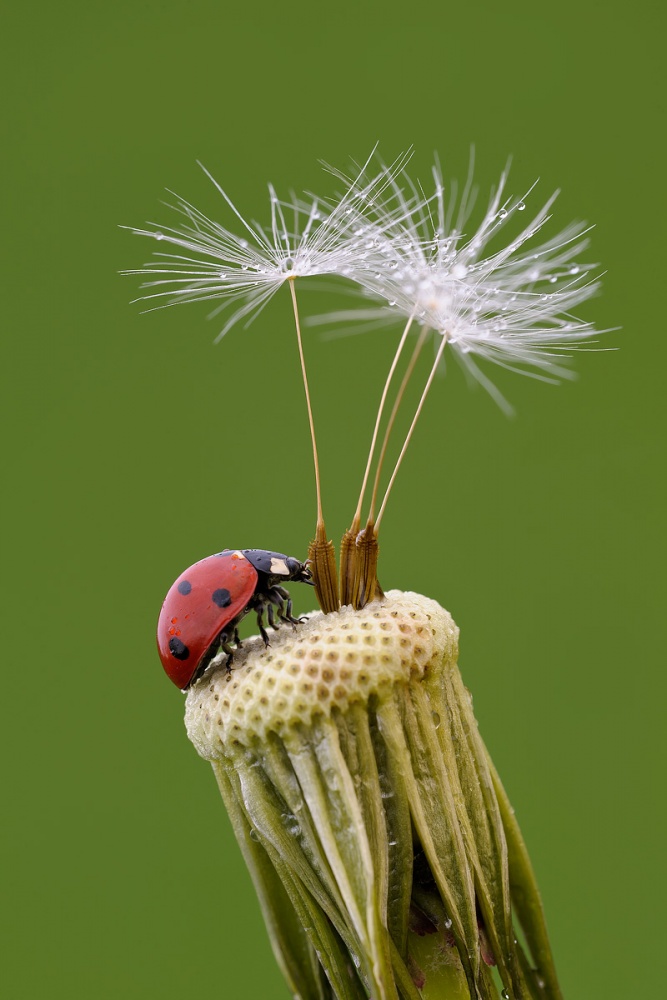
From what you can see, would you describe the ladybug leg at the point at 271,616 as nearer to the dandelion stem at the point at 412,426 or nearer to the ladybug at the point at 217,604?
the ladybug at the point at 217,604

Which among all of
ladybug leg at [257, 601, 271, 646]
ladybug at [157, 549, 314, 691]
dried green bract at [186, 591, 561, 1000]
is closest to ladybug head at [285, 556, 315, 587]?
ladybug at [157, 549, 314, 691]

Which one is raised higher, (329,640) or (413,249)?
(413,249)

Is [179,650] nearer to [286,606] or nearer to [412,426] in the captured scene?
[286,606]

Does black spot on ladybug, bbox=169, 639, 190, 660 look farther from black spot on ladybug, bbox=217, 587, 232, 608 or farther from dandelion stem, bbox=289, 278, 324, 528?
dandelion stem, bbox=289, 278, 324, 528

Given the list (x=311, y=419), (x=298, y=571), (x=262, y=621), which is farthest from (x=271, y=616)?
(x=311, y=419)

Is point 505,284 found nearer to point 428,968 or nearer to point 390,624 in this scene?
point 390,624

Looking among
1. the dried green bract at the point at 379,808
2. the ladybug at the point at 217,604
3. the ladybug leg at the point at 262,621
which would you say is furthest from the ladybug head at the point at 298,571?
the dried green bract at the point at 379,808

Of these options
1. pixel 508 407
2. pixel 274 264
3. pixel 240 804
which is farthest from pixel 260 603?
pixel 274 264
